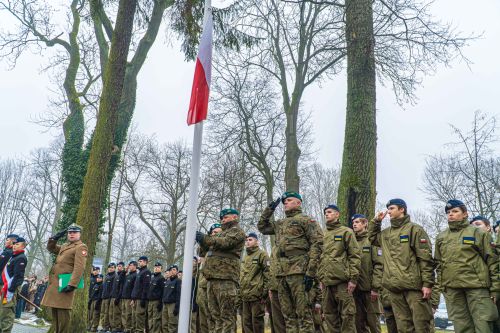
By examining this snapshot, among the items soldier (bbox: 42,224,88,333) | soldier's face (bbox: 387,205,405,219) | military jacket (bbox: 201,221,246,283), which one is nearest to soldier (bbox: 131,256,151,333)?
soldier (bbox: 42,224,88,333)

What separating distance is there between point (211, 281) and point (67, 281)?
87.2 inches

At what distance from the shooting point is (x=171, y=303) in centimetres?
1083

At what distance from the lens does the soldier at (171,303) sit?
10719mm

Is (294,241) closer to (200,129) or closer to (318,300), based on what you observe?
(318,300)

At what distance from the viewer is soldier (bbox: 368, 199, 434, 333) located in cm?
520

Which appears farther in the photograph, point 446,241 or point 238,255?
point 238,255

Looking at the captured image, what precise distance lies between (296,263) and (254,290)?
2.02 m

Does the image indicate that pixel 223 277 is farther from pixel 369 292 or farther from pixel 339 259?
pixel 369 292

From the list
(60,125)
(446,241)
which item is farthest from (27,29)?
(446,241)

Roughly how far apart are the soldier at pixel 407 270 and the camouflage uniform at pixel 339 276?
0.45 m

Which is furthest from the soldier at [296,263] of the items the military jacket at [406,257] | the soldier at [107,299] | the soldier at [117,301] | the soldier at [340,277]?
the soldier at [107,299]

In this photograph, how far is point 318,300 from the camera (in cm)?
680

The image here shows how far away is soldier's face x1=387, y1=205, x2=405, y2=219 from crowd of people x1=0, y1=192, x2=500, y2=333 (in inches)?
0.5

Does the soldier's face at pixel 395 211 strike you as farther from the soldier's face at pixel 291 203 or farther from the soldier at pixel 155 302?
the soldier at pixel 155 302
